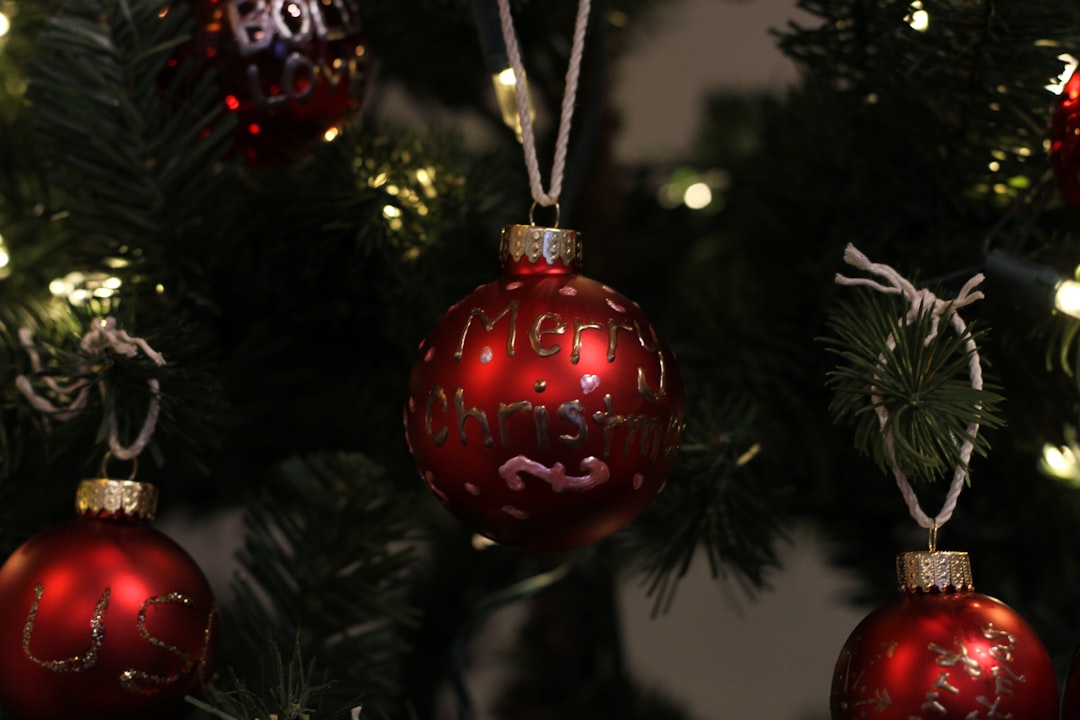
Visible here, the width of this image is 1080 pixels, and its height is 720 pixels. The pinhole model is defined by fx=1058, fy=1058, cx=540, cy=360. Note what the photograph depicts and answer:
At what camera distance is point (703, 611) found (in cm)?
109

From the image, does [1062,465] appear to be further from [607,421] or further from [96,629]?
[96,629]

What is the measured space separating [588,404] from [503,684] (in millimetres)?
446

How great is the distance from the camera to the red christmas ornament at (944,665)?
1.03 ft

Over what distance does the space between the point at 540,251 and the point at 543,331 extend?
41 mm

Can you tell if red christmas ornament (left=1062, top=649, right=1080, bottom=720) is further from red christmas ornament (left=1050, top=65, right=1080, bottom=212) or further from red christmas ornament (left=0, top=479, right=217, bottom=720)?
red christmas ornament (left=0, top=479, right=217, bottom=720)

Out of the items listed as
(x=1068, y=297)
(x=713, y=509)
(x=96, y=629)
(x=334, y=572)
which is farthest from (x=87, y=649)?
(x=1068, y=297)

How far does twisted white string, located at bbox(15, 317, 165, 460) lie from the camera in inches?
15.0

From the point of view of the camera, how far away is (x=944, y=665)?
12.4 inches

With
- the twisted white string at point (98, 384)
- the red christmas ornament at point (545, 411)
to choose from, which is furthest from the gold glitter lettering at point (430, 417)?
the twisted white string at point (98, 384)

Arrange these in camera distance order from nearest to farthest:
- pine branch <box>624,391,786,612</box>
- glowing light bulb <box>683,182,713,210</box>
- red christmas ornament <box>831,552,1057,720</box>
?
red christmas ornament <box>831,552,1057,720</box> < pine branch <box>624,391,786,612</box> < glowing light bulb <box>683,182,713,210</box>

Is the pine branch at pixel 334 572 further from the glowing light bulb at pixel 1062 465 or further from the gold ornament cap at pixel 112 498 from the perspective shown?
the glowing light bulb at pixel 1062 465

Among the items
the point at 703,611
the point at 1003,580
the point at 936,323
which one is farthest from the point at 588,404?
the point at 703,611

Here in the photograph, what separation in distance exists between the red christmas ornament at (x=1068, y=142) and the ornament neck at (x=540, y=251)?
0.17m

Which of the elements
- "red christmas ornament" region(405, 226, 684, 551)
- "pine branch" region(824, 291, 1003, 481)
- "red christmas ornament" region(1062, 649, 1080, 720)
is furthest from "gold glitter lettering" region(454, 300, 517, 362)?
"red christmas ornament" region(1062, 649, 1080, 720)
